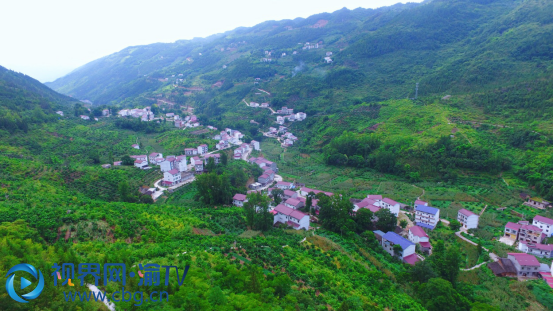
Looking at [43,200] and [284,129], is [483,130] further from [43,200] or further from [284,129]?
[43,200]

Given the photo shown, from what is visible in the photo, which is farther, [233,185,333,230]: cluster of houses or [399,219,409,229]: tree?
[399,219,409,229]: tree

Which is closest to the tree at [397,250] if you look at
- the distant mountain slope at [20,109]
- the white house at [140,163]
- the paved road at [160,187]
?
the paved road at [160,187]

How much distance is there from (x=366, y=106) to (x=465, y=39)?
136ft

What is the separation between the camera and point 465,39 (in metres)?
76.3

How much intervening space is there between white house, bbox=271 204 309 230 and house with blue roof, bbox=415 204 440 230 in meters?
11.4

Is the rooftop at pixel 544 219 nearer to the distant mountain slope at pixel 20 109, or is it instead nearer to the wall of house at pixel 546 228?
the wall of house at pixel 546 228

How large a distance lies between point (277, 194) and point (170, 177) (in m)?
13.8

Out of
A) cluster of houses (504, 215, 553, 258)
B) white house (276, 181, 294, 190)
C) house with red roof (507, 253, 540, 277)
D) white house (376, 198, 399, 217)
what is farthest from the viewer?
white house (276, 181, 294, 190)

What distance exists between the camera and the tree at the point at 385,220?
87.3ft

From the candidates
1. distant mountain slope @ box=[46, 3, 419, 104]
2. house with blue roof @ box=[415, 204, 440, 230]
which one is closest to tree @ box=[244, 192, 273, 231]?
house with blue roof @ box=[415, 204, 440, 230]

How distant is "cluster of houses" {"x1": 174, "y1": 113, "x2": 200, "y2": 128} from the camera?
6356 centimetres

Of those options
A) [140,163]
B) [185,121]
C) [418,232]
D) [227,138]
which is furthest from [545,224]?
[185,121]

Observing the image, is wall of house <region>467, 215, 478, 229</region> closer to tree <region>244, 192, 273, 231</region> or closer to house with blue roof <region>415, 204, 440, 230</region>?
house with blue roof <region>415, 204, 440, 230</region>

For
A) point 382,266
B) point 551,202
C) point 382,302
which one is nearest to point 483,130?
point 551,202
